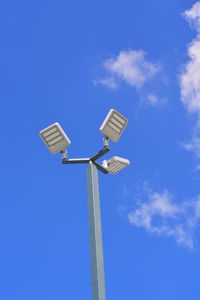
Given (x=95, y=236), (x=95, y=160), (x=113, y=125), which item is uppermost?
(x=113, y=125)

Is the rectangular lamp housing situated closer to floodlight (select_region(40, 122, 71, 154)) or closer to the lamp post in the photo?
the lamp post

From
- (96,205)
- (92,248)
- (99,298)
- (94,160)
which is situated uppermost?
(94,160)

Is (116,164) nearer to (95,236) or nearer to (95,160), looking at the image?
(95,160)

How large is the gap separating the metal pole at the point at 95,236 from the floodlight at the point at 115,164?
1.05 ft

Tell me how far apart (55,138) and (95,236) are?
4.70 ft

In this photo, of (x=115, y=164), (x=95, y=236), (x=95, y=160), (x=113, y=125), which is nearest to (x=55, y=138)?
(x=95, y=160)

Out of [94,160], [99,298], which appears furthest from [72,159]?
[99,298]

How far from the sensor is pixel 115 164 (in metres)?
7.82

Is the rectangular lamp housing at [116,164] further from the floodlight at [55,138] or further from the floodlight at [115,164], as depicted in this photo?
the floodlight at [55,138]

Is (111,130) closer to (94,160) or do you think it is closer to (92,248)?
(94,160)

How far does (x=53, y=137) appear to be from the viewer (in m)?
7.54

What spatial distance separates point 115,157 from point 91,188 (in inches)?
26.7

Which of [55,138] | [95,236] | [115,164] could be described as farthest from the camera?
[115,164]

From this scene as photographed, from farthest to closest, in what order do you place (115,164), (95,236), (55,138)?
(115,164) < (55,138) < (95,236)
